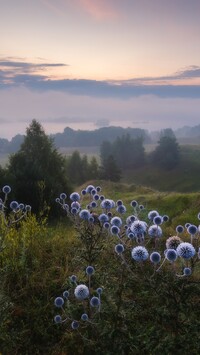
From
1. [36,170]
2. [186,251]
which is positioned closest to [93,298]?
[186,251]

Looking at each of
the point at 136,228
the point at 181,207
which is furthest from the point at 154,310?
the point at 181,207

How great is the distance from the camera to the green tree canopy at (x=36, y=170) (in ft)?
93.3

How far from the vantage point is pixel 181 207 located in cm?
1908

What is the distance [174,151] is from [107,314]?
104 m

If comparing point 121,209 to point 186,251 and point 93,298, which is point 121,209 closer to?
point 93,298

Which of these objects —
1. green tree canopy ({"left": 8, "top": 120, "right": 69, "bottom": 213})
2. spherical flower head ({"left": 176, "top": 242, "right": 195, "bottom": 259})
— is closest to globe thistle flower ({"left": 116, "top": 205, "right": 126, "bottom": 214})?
spherical flower head ({"left": 176, "top": 242, "right": 195, "bottom": 259})

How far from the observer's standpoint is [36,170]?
1158 inches

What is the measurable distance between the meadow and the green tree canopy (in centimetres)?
1550

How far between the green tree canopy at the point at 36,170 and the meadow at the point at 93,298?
50.9 feet

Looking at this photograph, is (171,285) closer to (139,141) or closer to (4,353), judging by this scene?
(4,353)

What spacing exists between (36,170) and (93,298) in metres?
25.0

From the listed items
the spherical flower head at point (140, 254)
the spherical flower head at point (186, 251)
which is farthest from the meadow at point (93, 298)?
the spherical flower head at point (186, 251)

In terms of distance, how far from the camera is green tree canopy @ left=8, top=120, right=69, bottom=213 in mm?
28438

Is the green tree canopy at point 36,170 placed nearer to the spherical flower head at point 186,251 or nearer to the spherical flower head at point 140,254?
the spherical flower head at point 140,254
